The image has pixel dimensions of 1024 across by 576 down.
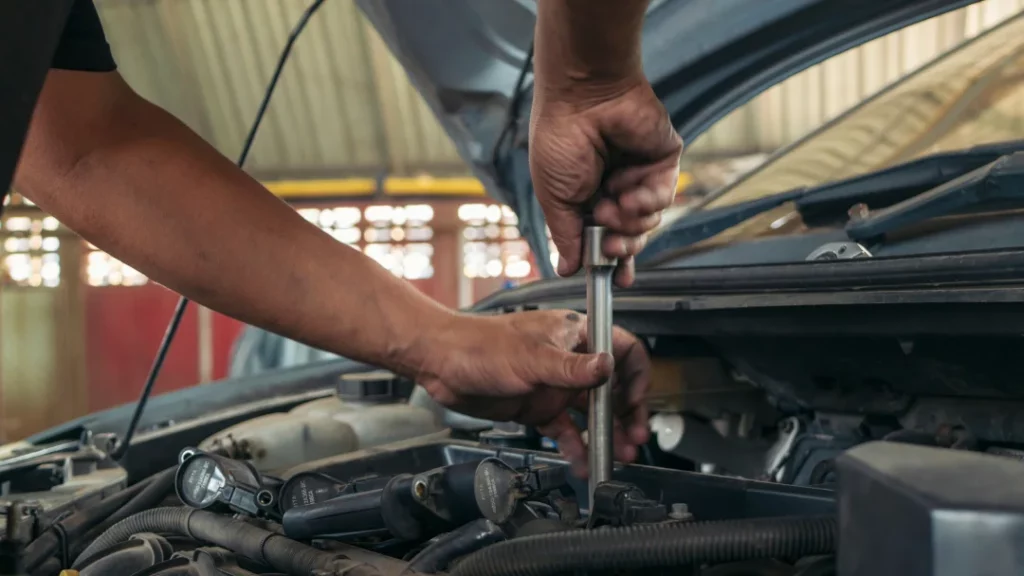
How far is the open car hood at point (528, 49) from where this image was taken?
1.44 metres

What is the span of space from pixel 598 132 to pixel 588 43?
0.11m

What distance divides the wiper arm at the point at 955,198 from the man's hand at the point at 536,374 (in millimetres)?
331

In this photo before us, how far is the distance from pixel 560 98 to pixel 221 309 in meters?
0.46

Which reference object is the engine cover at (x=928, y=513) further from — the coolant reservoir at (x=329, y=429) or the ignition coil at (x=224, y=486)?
the coolant reservoir at (x=329, y=429)

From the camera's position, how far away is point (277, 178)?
6.30 meters

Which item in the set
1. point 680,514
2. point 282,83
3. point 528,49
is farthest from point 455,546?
point 282,83

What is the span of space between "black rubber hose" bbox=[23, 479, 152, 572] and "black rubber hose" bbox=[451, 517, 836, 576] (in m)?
0.60

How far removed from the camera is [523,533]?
0.88m

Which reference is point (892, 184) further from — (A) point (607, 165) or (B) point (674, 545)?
(B) point (674, 545)

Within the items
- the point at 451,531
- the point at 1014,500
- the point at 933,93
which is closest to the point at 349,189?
the point at 933,93

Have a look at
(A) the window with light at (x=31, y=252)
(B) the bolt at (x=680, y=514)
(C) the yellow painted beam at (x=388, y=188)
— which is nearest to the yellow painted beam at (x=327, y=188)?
(C) the yellow painted beam at (x=388, y=188)

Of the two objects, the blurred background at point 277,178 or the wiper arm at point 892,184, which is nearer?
the wiper arm at point 892,184

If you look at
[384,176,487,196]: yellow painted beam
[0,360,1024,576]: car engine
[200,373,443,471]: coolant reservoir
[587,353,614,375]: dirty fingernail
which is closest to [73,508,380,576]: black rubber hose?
[0,360,1024,576]: car engine

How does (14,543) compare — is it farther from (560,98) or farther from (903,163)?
(903,163)
